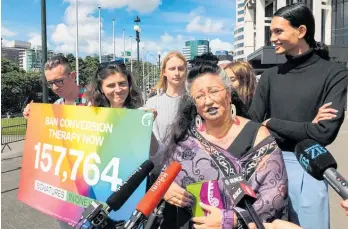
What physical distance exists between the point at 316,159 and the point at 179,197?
2.68ft

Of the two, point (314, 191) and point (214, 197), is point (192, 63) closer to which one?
point (214, 197)

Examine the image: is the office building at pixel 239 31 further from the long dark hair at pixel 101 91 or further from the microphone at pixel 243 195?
the microphone at pixel 243 195

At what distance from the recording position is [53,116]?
9.51 feet

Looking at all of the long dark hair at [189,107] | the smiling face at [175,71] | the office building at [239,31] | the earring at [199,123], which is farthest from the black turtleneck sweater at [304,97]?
the office building at [239,31]

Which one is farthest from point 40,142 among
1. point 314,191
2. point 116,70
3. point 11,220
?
point 11,220

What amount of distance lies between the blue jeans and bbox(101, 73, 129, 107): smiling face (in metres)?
1.45

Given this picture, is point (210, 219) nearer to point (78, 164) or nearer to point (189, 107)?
point (189, 107)

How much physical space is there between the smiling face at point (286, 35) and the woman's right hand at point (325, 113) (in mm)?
463

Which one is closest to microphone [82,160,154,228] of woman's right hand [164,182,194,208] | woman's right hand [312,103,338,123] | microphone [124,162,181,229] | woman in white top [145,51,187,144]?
microphone [124,162,181,229]

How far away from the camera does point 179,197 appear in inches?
82.0

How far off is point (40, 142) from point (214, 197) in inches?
61.9

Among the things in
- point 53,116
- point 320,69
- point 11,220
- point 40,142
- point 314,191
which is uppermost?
point 320,69

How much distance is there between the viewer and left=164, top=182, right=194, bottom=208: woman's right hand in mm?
2051

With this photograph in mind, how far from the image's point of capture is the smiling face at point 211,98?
2121 millimetres
